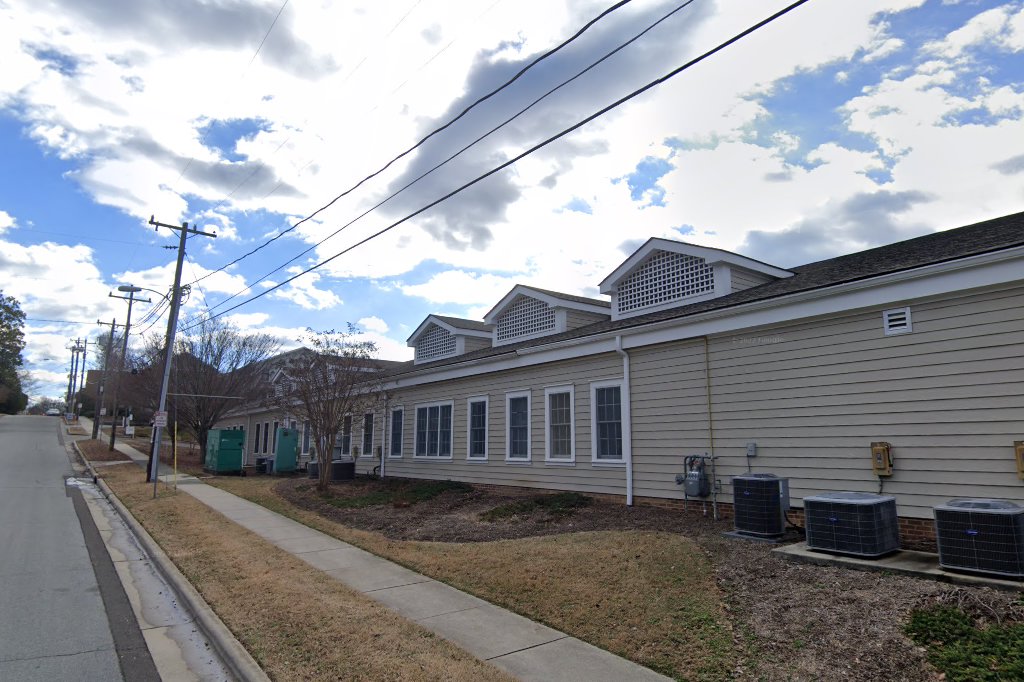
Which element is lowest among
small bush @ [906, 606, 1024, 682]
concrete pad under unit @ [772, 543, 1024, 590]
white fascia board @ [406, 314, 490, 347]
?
small bush @ [906, 606, 1024, 682]

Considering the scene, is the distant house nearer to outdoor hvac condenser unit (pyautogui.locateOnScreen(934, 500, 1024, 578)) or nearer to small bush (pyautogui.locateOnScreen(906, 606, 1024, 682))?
outdoor hvac condenser unit (pyautogui.locateOnScreen(934, 500, 1024, 578))

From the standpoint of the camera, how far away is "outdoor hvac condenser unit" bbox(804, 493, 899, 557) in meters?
6.80

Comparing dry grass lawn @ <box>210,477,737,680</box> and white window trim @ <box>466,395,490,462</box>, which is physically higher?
white window trim @ <box>466,395,490,462</box>

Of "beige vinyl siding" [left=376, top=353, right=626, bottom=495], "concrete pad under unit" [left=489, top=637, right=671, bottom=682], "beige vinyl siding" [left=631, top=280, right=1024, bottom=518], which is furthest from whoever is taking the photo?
"beige vinyl siding" [left=376, top=353, right=626, bottom=495]

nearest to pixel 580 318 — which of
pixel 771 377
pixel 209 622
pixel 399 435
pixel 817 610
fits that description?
pixel 771 377

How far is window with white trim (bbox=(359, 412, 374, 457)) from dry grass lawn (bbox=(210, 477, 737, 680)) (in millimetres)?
12059

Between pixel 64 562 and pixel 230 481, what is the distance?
1284 centimetres

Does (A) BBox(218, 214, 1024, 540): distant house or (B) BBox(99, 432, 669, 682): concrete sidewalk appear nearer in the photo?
(B) BBox(99, 432, 669, 682): concrete sidewalk

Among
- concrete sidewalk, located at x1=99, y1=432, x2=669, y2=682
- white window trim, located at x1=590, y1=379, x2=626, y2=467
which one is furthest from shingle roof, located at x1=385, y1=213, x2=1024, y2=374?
concrete sidewalk, located at x1=99, y1=432, x2=669, y2=682

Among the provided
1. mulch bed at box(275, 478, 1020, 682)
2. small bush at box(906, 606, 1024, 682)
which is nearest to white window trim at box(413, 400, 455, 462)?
mulch bed at box(275, 478, 1020, 682)

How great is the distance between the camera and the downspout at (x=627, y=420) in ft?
38.9

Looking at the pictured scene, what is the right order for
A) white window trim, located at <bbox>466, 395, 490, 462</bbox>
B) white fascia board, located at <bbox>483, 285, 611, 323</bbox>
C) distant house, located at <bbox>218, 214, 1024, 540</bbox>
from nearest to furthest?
1. distant house, located at <bbox>218, 214, 1024, 540</bbox>
2. white window trim, located at <bbox>466, 395, 490, 462</bbox>
3. white fascia board, located at <bbox>483, 285, 611, 323</bbox>

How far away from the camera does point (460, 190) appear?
370 inches

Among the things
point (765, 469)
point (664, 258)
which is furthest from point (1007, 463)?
point (664, 258)
